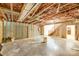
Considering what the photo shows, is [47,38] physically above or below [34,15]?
below

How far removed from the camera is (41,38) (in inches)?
113

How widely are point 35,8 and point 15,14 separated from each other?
315mm

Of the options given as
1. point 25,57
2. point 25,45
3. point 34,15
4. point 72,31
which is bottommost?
point 25,57

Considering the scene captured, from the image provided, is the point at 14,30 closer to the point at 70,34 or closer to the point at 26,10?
the point at 26,10

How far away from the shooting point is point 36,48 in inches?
112

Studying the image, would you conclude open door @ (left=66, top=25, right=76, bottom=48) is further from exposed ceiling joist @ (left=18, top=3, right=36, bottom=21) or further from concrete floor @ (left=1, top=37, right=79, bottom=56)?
exposed ceiling joist @ (left=18, top=3, right=36, bottom=21)

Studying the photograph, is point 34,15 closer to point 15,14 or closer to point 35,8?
point 35,8

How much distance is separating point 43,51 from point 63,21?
21.6 inches

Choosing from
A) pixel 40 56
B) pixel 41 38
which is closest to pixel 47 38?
pixel 41 38

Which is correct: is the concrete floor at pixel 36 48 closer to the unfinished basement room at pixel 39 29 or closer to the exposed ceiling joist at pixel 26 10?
the unfinished basement room at pixel 39 29

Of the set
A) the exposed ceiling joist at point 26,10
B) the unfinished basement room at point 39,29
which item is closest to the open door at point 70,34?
the unfinished basement room at point 39,29

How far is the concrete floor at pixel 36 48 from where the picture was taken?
9.29ft

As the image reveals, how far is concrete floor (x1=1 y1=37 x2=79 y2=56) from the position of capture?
2.83 meters

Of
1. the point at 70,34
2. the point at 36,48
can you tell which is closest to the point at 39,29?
the point at 36,48
